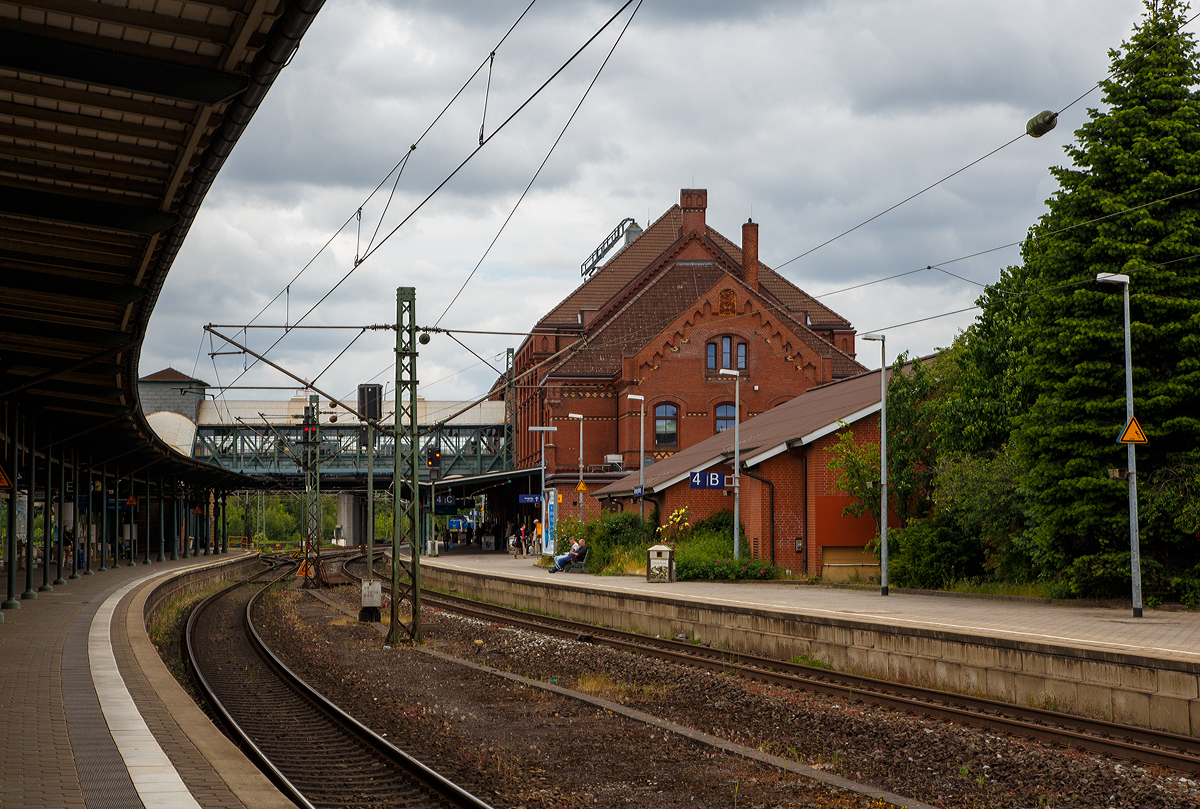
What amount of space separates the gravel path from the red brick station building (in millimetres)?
11484

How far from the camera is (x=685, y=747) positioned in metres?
11.3

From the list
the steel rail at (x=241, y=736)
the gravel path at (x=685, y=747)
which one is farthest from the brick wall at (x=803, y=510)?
the steel rail at (x=241, y=736)

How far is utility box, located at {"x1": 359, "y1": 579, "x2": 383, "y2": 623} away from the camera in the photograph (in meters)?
27.8

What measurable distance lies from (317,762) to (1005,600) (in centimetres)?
1651

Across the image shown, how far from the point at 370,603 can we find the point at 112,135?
1992cm

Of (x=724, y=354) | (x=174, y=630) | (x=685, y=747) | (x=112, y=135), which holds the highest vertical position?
(x=724, y=354)

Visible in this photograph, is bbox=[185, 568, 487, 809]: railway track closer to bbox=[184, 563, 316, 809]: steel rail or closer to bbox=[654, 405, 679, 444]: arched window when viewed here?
bbox=[184, 563, 316, 809]: steel rail

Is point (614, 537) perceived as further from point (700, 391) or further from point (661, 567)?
point (700, 391)

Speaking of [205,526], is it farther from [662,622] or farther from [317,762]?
[317,762]

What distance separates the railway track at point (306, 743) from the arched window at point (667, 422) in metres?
36.2

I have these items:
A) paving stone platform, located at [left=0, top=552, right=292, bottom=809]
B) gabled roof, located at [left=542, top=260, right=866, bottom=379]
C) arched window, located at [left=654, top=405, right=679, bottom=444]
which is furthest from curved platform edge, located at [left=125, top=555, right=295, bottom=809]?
gabled roof, located at [left=542, top=260, right=866, bottom=379]

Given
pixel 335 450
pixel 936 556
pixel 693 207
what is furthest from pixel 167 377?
pixel 936 556

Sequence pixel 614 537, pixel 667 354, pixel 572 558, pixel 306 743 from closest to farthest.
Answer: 1. pixel 306 743
2. pixel 614 537
3. pixel 572 558
4. pixel 667 354

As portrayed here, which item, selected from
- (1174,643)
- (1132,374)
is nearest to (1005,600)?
(1132,374)
